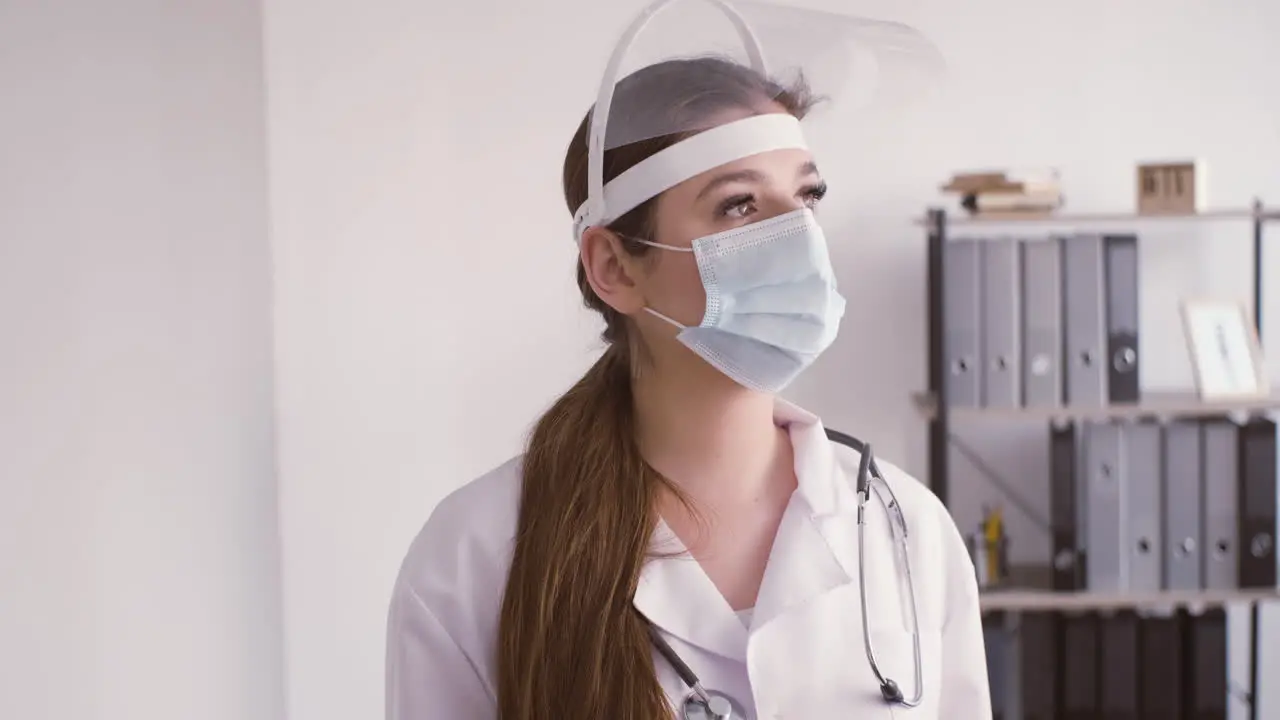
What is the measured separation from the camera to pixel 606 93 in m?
1.16

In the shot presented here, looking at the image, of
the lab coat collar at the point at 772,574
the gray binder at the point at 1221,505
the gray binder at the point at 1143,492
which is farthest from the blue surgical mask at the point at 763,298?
the gray binder at the point at 1221,505

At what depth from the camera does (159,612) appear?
2.00 meters

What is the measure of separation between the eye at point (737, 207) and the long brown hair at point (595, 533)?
0.08 metres

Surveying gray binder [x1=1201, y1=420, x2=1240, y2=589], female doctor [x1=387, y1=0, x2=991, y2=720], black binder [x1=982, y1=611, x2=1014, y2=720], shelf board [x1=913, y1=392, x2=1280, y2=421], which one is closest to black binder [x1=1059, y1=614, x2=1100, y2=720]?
black binder [x1=982, y1=611, x2=1014, y2=720]

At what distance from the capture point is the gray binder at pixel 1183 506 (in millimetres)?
2508

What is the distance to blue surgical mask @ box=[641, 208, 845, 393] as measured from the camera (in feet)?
3.93

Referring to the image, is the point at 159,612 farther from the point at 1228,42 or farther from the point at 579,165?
the point at 1228,42

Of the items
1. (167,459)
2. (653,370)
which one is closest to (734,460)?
(653,370)

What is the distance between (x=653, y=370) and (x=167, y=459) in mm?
1189

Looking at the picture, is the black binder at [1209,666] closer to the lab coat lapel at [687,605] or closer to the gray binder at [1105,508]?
the gray binder at [1105,508]

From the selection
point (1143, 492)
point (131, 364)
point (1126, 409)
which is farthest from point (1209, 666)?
point (131, 364)

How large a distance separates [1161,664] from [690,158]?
1.99 metres

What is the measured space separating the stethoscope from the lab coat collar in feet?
0.08

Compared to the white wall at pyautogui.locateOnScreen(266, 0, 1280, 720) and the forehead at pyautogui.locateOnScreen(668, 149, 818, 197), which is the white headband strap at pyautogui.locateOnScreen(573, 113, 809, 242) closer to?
the forehead at pyautogui.locateOnScreen(668, 149, 818, 197)
